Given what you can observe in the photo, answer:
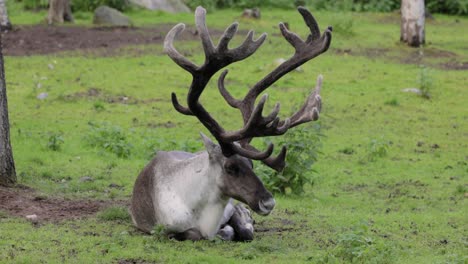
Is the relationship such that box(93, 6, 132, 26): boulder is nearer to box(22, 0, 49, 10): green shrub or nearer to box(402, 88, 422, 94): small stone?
box(22, 0, 49, 10): green shrub

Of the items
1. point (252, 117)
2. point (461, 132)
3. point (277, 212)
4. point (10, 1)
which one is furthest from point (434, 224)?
point (10, 1)

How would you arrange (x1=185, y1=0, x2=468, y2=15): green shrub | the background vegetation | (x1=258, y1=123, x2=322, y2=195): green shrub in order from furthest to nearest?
(x1=185, y1=0, x2=468, y2=15): green shrub → the background vegetation → (x1=258, y1=123, x2=322, y2=195): green shrub

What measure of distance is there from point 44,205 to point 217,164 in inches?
96.3

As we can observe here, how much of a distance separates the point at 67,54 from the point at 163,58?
2.14 meters

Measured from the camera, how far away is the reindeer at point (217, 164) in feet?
26.9

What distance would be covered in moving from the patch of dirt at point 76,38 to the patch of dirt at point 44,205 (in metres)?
11.1

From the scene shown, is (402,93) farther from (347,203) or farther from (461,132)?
(347,203)

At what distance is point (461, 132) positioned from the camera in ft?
52.7

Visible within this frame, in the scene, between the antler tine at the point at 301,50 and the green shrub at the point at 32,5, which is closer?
the antler tine at the point at 301,50

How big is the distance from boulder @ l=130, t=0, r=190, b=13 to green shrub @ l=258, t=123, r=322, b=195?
706 inches

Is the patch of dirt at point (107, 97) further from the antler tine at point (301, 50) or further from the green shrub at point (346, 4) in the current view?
the green shrub at point (346, 4)

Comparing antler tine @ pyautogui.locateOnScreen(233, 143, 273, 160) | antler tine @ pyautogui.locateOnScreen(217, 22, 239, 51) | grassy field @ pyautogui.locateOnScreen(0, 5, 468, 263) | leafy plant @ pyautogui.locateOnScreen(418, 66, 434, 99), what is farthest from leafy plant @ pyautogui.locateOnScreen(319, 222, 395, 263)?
leafy plant @ pyautogui.locateOnScreen(418, 66, 434, 99)

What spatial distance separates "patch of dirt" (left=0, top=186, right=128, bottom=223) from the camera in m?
9.60

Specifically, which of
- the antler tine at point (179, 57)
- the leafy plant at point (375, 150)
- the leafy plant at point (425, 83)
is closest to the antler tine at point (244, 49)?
the antler tine at point (179, 57)
